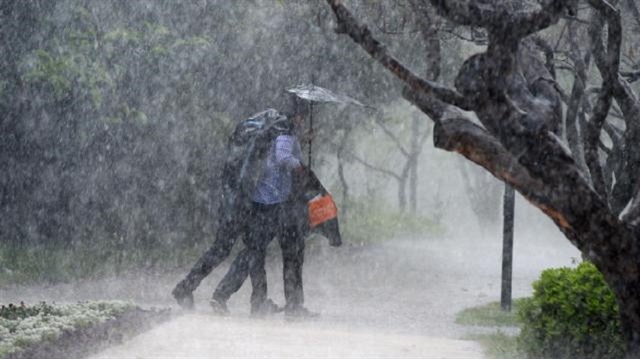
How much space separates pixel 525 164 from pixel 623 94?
1898 mm

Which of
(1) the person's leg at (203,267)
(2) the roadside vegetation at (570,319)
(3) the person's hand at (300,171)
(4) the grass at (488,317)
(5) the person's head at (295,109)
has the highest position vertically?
(5) the person's head at (295,109)

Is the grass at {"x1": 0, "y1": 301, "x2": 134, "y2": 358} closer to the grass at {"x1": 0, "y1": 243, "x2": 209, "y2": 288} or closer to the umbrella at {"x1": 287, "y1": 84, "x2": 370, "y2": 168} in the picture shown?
the umbrella at {"x1": 287, "y1": 84, "x2": 370, "y2": 168}

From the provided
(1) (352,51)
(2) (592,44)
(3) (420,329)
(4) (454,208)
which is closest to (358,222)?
(1) (352,51)

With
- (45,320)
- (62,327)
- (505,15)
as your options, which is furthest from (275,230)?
(505,15)

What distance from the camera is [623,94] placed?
8.33 m

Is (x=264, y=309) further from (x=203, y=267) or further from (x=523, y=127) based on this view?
(x=523, y=127)

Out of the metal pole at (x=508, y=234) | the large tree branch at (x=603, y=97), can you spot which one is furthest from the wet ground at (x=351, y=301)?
the large tree branch at (x=603, y=97)

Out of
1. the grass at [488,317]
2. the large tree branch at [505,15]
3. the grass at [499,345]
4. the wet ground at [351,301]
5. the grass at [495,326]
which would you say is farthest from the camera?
the grass at [488,317]

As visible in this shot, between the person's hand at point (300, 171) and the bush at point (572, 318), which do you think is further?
the person's hand at point (300, 171)

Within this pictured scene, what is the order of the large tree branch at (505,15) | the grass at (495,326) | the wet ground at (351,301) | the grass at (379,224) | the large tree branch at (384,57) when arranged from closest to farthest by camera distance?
the large tree branch at (505,15) → the large tree branch at (384,57) → the wet ground at (351,301) → the grass at (495,326) → the grass at (379,224)

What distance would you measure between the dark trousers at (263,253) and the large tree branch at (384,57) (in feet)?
14.9

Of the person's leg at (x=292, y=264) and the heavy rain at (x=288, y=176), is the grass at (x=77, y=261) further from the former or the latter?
the person's leg at (x=292, y=264)

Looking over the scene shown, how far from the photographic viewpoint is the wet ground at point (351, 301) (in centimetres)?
861

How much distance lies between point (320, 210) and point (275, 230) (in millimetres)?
517
